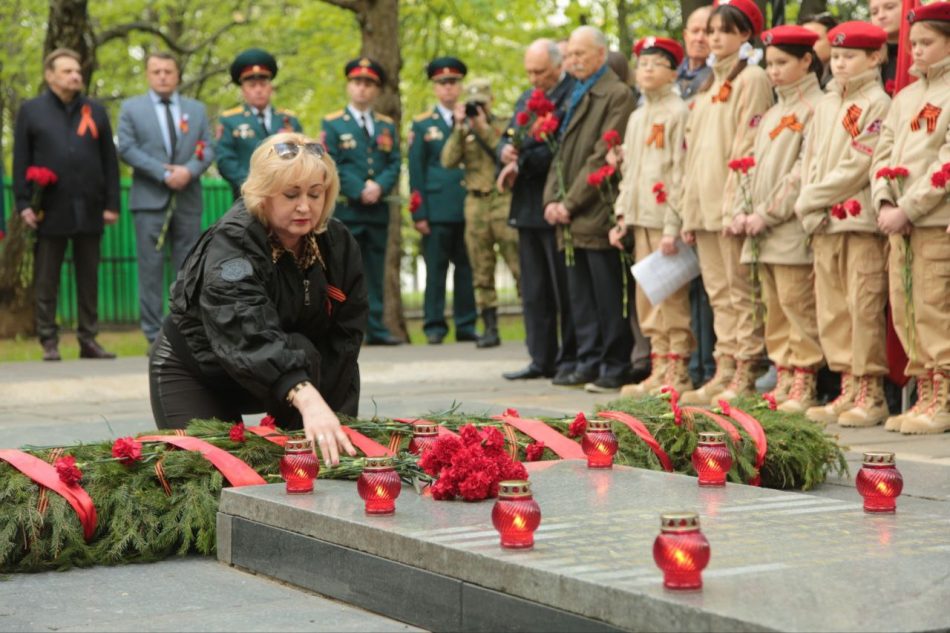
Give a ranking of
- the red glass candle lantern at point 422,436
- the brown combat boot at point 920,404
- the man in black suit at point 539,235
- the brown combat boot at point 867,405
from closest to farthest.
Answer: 1. the red glass candle lantern at point 422,436
2. the brown combat boot at point 920,404
3. the brown combat boot at point 867,405
4. the man in black suit at point 539,235

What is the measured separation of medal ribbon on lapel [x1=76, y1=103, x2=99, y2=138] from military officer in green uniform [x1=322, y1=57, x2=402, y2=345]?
2.04 m

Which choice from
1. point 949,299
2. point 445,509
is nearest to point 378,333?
point 949,299

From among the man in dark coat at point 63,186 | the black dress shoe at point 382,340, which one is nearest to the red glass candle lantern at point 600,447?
the man in dark coat at point 63,186

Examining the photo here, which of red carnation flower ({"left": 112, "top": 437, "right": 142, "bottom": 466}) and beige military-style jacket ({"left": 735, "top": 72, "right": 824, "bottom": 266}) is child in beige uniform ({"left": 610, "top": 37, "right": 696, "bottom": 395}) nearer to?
beige military-style jacket ({"left": 735, "top": 72, "right": 824, "bottom": 266})

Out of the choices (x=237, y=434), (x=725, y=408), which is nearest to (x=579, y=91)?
(x=725, y=408)

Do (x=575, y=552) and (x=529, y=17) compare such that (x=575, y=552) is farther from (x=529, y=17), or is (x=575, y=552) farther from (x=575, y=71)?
(x=529, y=17)

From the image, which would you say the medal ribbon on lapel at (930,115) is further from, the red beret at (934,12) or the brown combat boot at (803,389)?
the brown combat boot at (803,389)

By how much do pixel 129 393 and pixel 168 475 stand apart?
18.9 feet

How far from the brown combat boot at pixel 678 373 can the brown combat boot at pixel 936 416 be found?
216 cm

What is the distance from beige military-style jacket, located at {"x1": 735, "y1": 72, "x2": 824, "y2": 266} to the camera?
8.67 meters

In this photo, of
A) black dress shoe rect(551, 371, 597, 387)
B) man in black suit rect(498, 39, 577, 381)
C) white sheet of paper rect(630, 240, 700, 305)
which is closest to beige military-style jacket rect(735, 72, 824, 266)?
white sheet of paper rect(630, 240, 700, 305)

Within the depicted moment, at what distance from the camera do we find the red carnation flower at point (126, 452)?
505 cm

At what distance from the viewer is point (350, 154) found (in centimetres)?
1392

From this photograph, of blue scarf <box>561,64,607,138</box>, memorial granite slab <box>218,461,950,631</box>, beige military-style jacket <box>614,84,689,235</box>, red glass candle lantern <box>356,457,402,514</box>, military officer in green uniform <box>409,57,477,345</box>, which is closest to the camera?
memorial granite slab <box>218,461,950,631</box>
